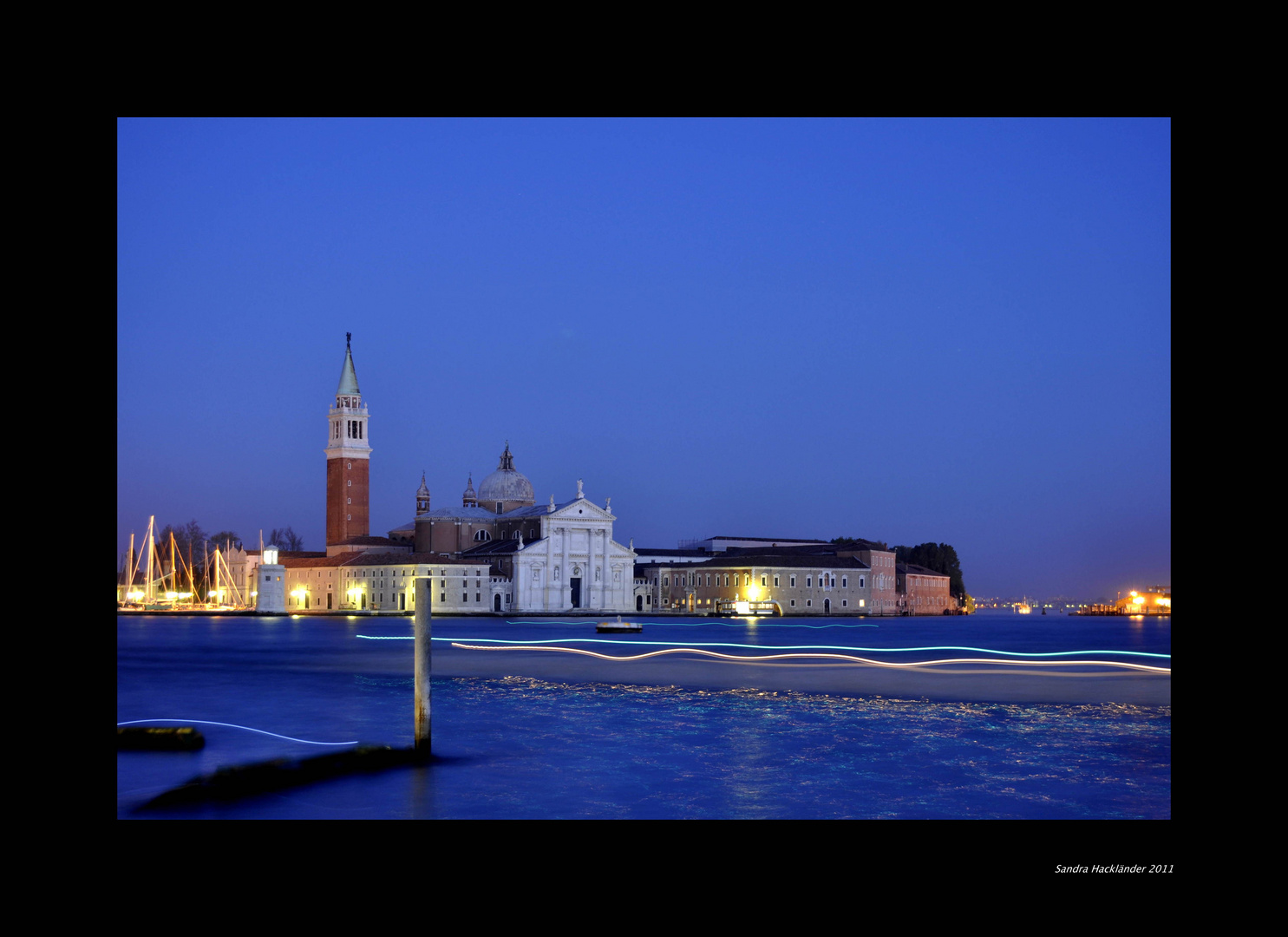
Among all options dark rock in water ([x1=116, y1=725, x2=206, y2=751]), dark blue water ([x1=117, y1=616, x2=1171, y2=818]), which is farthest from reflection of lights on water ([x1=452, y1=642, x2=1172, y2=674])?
dark rock in water ([x1=116, y1=725, x2=206, y2=751])

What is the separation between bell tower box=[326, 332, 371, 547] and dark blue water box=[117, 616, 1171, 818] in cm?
4295

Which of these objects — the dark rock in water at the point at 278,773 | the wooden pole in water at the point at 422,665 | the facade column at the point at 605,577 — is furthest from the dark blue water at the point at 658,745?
the facade column at the point at 605,577

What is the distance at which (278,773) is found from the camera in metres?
8.11

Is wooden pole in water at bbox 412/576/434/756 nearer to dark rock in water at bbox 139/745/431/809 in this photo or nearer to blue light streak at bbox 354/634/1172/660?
dark rock in water at bbox 139/745/431/809

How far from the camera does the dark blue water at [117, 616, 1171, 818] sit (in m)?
8.17

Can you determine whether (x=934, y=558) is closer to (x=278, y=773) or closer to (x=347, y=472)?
(x=347, y=472)

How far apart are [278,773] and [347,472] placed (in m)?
59.9

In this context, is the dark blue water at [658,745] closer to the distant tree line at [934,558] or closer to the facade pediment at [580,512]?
the facade pediment at [580,512]

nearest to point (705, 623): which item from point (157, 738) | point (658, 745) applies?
point (658, 745)
